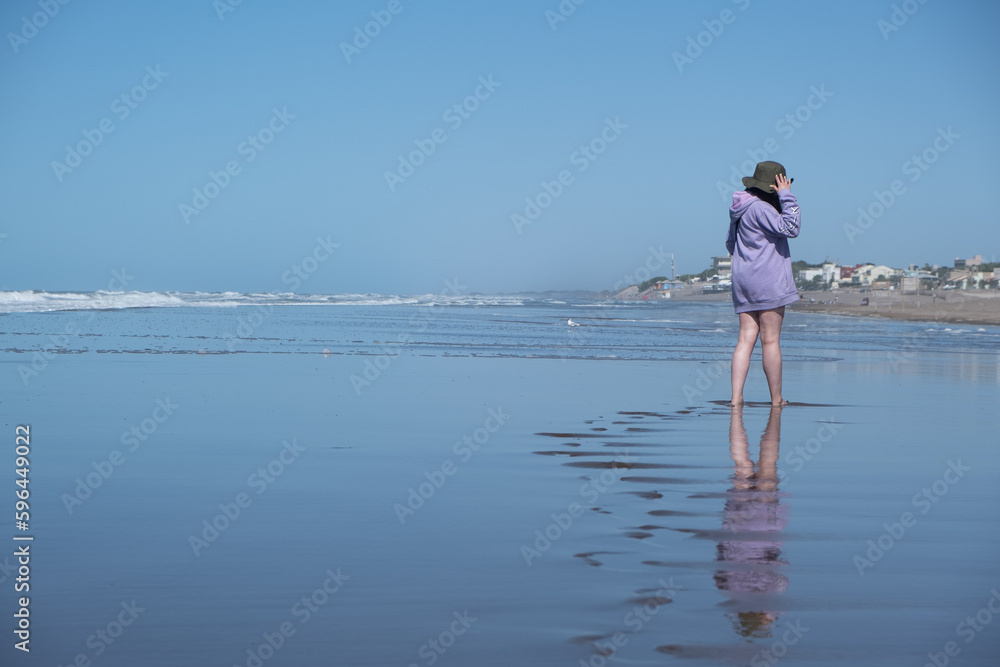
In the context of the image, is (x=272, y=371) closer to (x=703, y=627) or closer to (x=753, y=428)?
(x=753, y=428)

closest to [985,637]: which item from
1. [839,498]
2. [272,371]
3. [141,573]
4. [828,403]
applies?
[839,498]

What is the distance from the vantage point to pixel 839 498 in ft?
11.5

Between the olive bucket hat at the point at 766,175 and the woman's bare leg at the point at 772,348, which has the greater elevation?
the olive bucket hat at the point at 766,175

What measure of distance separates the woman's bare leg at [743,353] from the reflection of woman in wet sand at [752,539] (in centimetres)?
175
